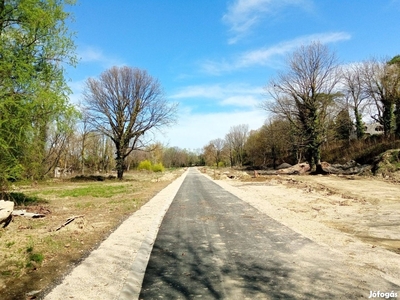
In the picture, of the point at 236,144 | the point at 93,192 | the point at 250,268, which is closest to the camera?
the point at 250,268

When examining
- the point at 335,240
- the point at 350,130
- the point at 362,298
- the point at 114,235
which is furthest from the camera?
the point at 350,130

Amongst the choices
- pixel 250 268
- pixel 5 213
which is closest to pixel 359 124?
pixel 250 268

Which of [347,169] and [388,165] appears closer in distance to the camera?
[388,165]

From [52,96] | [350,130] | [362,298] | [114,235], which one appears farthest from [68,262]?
[350,130]

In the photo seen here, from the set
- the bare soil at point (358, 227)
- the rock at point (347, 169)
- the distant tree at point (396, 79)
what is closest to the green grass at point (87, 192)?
the bare soil at point (358, 227)

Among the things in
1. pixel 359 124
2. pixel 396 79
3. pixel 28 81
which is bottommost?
pixel 28 81

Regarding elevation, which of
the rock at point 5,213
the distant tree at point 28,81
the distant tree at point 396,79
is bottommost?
the rock at point 5,213

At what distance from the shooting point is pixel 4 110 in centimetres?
1013

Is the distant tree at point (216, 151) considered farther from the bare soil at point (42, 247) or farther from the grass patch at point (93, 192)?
the bare soil at point (42, 247)

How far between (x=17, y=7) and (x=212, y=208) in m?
11.3

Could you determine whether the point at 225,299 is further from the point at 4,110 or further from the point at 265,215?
the point at 4,110

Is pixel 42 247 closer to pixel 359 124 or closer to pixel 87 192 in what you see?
pixel 87 192

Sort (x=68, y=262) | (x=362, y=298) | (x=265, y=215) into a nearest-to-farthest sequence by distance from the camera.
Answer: (x=362, y=298)
(x=68, y=262)
(x=265, y=215)

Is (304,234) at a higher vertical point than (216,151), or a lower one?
lower
